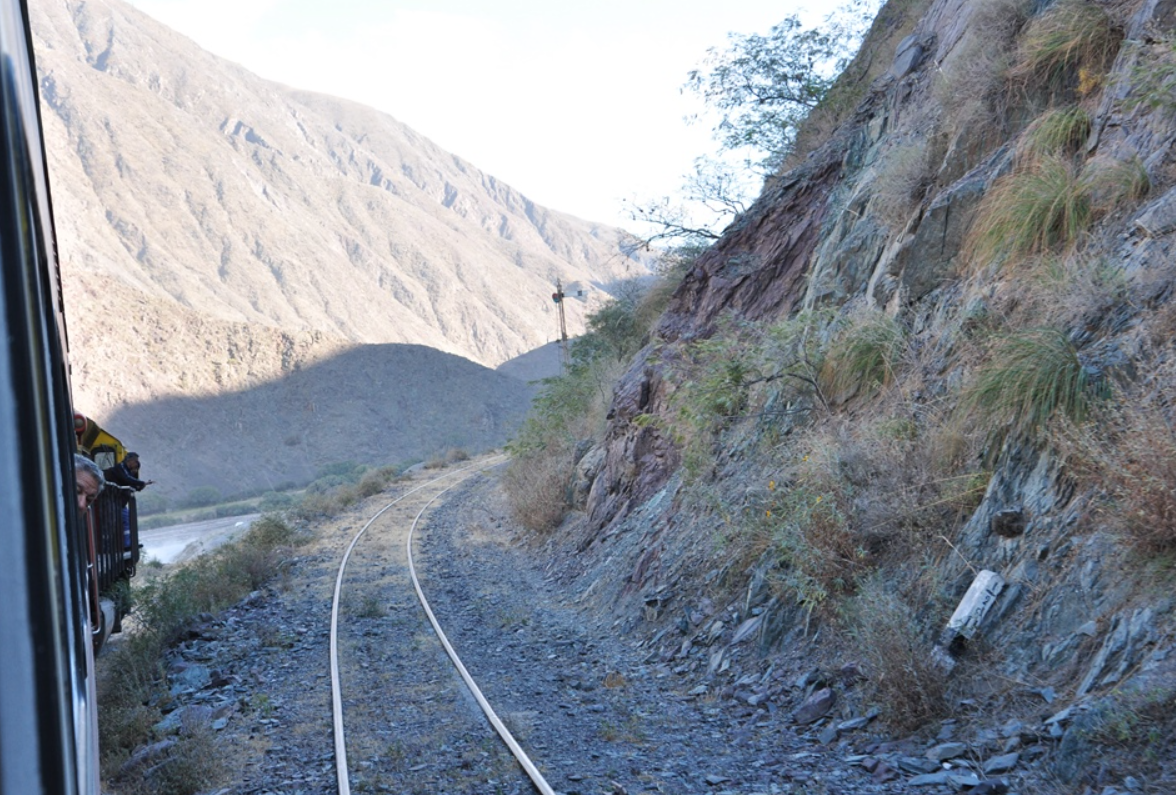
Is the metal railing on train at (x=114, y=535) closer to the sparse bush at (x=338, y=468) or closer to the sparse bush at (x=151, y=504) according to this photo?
the sparse bush at (x=151, y=504)

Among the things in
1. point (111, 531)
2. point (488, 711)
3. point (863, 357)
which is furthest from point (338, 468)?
point (488, 711)

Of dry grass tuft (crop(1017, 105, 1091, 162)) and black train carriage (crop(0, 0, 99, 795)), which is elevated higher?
dry grass tuft (crop(1017, 105, 1091, 162))

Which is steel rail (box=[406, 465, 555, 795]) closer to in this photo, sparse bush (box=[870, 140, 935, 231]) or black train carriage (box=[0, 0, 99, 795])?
black train carriage (box=[0, 0, 99, 795])

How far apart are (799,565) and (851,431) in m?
1.89

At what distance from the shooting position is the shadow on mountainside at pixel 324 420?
5419 cm

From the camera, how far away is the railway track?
21.6ft

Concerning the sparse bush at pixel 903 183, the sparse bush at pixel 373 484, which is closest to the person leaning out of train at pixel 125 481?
the sparse bush at pixel 903 183

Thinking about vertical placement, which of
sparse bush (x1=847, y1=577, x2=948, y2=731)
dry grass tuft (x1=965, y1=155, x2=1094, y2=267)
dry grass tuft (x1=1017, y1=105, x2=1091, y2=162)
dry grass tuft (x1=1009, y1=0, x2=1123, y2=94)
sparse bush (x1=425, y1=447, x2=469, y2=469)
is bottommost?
sparse bush (x1=847, y1=577, x2=948, y2=731)

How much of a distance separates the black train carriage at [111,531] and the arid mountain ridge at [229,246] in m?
12.0

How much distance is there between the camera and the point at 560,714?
7.71 meters

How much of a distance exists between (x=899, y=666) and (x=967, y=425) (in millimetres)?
2382

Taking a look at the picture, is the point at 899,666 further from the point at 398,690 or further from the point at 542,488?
the point at 542,488

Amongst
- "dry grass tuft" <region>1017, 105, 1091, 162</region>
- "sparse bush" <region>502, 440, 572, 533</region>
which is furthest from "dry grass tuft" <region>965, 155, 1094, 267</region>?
"sparse bush" <region>502, 440, 572, 533</region>

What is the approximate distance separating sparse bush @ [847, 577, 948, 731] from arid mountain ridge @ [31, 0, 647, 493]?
48.3ft
